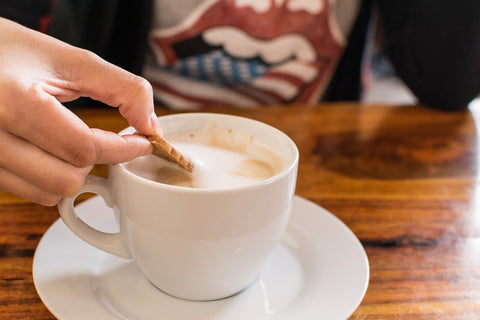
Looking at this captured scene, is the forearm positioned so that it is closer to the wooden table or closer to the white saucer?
the wooden table

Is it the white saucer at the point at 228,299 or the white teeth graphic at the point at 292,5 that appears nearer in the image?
the white saucer at the point at 228,299

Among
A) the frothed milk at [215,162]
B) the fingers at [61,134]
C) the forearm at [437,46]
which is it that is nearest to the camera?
the fingers at [61,134]

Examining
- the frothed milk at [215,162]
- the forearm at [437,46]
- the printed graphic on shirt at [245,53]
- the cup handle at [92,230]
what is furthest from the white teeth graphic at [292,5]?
the cup handle at [92,230]

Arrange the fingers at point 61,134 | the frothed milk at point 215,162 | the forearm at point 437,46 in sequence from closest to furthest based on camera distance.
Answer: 1. the fingers at point 61,134
2. the frothed milk at point 215,162
3. the forearm at point 437,46

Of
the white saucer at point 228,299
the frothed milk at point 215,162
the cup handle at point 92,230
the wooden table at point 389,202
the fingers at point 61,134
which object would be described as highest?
the fingers at point 61,134

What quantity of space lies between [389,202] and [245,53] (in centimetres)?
49

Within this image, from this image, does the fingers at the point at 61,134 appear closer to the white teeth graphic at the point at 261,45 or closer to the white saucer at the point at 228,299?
the white saucer at the point at 228,299

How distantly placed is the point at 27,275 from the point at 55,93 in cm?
19

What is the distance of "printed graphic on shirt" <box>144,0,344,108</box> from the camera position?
95cm

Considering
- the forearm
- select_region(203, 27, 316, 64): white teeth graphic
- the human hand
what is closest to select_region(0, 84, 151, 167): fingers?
the human hand

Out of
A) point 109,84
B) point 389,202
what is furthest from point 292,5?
point 109,84

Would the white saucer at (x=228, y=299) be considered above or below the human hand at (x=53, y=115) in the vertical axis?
below

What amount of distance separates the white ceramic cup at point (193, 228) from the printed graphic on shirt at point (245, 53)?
1.76 feet

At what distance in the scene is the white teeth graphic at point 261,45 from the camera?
955mm
